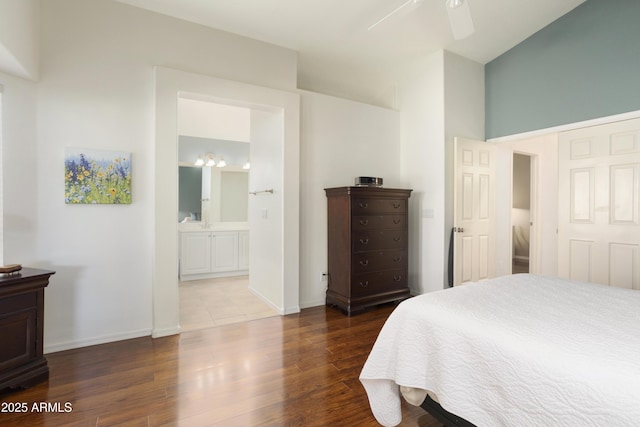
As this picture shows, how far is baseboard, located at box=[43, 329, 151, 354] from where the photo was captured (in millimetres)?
2516

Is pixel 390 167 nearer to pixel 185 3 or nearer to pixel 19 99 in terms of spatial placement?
pixel 185 3

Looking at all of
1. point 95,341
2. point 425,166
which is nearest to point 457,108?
point 425,166

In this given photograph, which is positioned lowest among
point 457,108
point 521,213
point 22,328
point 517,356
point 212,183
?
point 22,328

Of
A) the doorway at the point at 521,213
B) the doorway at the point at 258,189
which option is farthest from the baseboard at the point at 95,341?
the doorway at the point at 521,213

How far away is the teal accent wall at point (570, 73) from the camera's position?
3.08 m

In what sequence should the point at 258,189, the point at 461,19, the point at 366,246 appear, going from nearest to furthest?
the point at 461,19 → the point at 366,246 → the point at 258,189

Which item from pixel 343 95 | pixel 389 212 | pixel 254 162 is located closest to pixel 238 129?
pixel 254 162

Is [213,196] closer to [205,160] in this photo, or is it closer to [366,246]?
[205,160]

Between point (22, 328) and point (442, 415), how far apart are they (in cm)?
263

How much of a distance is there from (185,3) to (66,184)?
6.15 feet

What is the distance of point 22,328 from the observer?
2051 millimetres

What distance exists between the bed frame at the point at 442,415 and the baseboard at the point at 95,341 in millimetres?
2482

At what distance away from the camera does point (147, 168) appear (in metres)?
A: 2.87

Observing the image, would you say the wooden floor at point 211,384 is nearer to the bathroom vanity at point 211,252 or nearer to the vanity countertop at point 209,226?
the bathroom vanity at point 211,252
